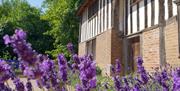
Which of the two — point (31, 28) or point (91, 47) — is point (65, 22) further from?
point (91, 47)

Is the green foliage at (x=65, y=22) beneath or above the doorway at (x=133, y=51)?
above

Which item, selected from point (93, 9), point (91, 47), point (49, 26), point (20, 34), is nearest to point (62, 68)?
point (20, 34)

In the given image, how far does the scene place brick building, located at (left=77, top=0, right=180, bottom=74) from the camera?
31.5 ft

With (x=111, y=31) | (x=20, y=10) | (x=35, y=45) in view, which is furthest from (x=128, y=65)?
(x=20, y=10)

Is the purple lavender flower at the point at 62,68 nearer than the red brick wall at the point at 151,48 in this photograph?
Yes

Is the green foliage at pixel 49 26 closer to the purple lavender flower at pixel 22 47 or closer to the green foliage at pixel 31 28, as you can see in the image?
the green foliage at pixel 31 28

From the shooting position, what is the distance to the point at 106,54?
15.8 metres

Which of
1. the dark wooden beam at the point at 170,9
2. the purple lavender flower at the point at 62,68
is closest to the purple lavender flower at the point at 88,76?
the purple lavender flower at the point at 62,68

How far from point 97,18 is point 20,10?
26421mm

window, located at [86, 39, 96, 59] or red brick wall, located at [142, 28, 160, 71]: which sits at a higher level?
window, located at [86, 39, 96, 59]

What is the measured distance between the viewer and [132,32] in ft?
43.2

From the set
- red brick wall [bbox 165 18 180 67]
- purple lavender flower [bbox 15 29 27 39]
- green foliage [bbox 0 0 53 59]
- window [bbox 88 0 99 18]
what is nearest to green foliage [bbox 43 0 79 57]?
green foliage [bbox 0 0 53 59]

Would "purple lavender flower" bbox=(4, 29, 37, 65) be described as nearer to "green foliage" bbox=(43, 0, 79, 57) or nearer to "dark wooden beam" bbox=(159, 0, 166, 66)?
"dark wooden beam" bbox=(159, 0, 166, 66)

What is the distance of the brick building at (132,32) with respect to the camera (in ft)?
31.5
